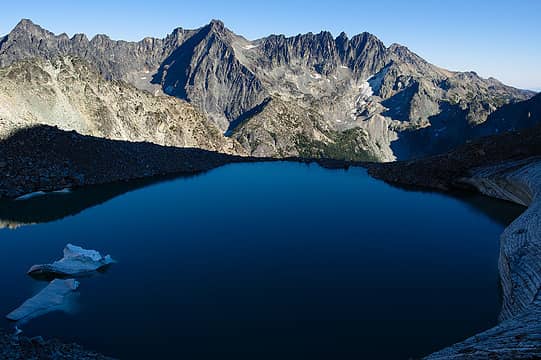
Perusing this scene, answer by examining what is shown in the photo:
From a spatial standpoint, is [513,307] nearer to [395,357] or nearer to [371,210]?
[395,357]

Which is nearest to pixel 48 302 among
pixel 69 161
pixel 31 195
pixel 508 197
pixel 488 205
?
pixel 31 195

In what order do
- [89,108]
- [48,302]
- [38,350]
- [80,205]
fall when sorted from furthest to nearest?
[89,108]
[80,205]
[48,302]
[38,350]

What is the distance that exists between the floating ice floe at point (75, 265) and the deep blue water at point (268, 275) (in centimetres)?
133

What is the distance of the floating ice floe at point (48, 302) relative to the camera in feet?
94.9

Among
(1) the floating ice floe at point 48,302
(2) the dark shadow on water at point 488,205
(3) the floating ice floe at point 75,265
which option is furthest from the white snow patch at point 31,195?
(2) the dark shadow on water at point 488,205

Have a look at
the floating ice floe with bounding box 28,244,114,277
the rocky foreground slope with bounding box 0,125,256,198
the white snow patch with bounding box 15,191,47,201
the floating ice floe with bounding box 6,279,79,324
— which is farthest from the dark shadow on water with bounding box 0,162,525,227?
the floating ice floe with bounding box 6,279,79,324

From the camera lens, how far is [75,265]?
37500 mm

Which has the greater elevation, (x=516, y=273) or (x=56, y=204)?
(x=516, y=273)

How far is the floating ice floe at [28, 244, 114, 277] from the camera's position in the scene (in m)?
36.7

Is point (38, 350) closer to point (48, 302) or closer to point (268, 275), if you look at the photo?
point (48, 302)

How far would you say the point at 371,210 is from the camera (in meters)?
59.8

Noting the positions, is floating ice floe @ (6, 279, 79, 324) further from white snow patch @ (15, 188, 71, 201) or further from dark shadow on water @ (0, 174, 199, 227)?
white snow patch @ (15, 188, 71, 201)

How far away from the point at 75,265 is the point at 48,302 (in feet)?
22.0

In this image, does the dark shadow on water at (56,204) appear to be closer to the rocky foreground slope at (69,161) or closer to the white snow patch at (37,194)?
the white snow patch at (37,194)
